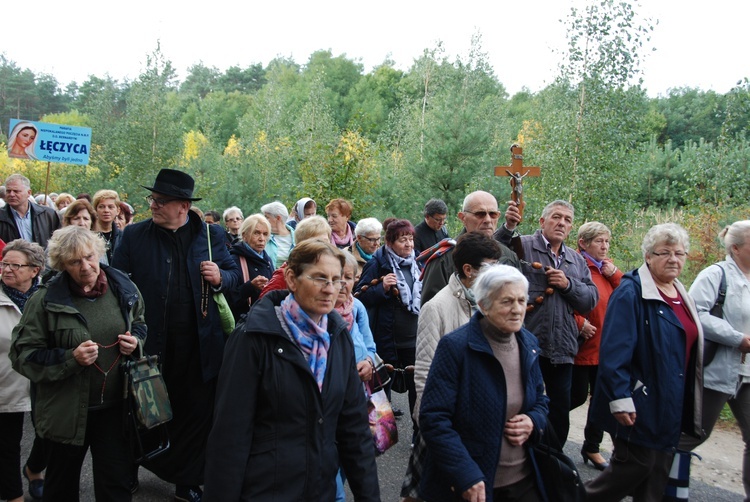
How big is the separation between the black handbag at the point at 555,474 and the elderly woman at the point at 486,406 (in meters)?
0.05

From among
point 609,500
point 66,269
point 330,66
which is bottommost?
point 609,500

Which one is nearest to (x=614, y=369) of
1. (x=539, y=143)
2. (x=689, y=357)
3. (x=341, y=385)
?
(x=689, y=357)

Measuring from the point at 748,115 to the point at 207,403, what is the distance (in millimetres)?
11430

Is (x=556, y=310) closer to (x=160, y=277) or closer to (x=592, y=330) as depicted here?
(x=592, y=330)

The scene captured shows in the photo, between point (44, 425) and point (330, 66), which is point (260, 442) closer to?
point (44, 425)

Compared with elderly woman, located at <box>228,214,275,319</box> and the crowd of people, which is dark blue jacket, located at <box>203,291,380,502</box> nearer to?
the crowd of people

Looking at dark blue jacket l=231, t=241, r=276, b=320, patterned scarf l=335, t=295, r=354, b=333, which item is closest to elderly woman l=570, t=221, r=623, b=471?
patterned scarf l=335, t=295, r=354, b=333

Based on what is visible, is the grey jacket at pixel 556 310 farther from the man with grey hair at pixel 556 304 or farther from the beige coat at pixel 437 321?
the beige coat at pixel 437 321

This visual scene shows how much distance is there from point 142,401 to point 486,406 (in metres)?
2.03

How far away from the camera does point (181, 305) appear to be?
4.41 m

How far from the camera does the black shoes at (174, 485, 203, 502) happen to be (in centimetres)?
457

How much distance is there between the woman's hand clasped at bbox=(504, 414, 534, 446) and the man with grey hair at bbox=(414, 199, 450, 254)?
402 cm

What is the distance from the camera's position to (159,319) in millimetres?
4371

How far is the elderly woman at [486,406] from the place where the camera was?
292cm
